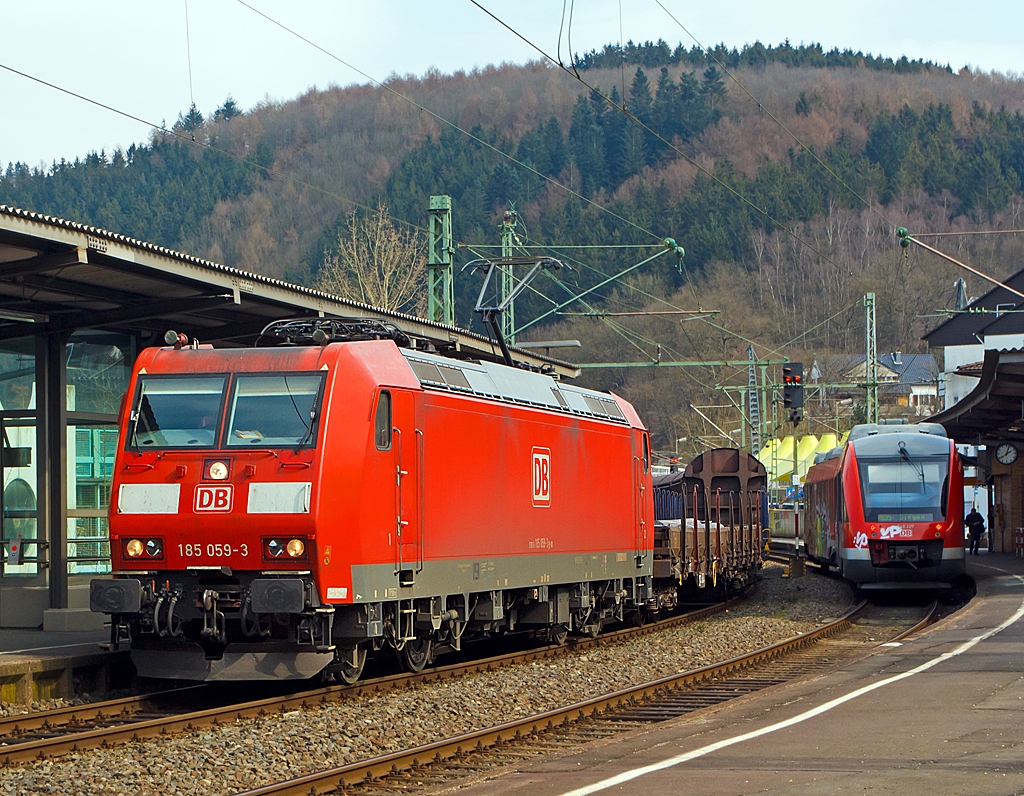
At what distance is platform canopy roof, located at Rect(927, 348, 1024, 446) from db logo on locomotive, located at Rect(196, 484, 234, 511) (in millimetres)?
13824

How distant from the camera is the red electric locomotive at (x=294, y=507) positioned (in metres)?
12.1

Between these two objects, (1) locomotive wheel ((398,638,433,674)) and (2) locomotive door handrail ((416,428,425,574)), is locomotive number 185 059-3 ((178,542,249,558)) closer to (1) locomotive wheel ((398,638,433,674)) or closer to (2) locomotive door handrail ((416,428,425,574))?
(2) locomotive door handrail ((416,428,425,574))

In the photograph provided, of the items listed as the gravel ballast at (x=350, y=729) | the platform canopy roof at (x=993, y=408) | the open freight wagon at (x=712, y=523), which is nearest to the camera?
the gravel ballast at (x=350, y=729)

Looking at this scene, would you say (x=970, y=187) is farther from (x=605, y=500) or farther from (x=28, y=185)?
(x=605, y=500)

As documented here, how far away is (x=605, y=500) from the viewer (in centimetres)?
1870

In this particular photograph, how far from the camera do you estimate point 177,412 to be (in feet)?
41.8

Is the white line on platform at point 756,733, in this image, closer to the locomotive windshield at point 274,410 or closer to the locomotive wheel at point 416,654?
the locomotive wheel at point 416,654

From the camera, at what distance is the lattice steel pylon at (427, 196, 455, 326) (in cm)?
2739

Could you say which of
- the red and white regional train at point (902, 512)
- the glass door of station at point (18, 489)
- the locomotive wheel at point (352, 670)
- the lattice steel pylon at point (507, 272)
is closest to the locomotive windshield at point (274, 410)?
the locomotive wheel at point (352, 670)

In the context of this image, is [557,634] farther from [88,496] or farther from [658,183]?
[658,183]

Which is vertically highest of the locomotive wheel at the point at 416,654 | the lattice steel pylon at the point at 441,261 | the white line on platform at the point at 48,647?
the lattice steel pylon at the point at 441,261

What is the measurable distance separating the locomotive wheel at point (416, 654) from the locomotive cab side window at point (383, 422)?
2447 millimetres

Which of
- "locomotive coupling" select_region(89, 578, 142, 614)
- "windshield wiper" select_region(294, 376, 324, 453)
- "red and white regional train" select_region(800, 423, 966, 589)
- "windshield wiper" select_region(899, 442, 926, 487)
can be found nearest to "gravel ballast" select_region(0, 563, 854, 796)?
"locomotive coupling" select_region(89, 578, 142, 614)

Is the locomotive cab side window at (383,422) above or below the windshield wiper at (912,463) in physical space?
above
